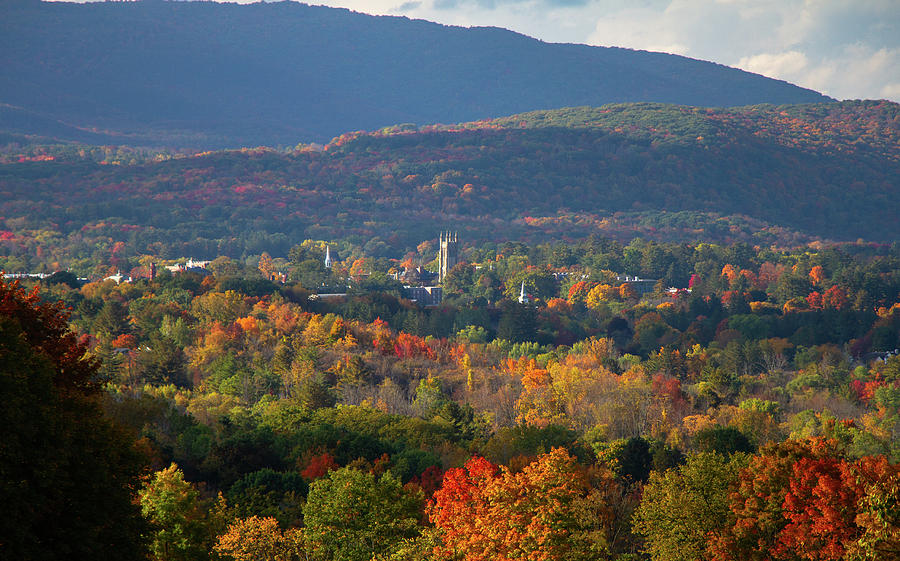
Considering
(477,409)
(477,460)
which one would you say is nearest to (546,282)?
(477,409)

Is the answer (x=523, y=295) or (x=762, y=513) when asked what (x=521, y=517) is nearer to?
(x=762, y=513)

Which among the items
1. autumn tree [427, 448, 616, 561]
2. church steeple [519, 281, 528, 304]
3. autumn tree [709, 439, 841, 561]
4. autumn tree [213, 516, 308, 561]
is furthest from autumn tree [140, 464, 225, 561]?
church steeple [519, 281, 528, 304]

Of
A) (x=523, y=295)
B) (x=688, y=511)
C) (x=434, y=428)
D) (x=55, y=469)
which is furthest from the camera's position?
(x=523, y=295)

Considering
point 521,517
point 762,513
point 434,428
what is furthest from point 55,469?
point 434,428

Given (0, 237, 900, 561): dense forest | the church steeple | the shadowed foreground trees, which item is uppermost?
the shadowed foreground trees

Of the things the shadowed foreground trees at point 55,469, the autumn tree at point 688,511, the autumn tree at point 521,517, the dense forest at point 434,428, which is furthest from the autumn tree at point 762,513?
the shadowed foreground trees at point 55,469

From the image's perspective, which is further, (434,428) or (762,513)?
(434,428)

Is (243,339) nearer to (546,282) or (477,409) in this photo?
(477,409)

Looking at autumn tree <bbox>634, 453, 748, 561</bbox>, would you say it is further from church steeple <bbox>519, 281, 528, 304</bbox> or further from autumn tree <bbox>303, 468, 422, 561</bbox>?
church steeple <bbox>519, 281, 528, 304</bbox>

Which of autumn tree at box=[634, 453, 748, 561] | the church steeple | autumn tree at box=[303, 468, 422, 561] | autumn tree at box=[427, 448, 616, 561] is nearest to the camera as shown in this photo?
autumn tree at box=[427, 448, 616, 561]

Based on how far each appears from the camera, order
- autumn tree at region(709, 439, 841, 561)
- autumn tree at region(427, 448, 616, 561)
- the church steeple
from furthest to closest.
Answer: the church steeple, autumn tree at region(709, 439, 841, 561), autumn tree at region(427, 448, 616, 561)
